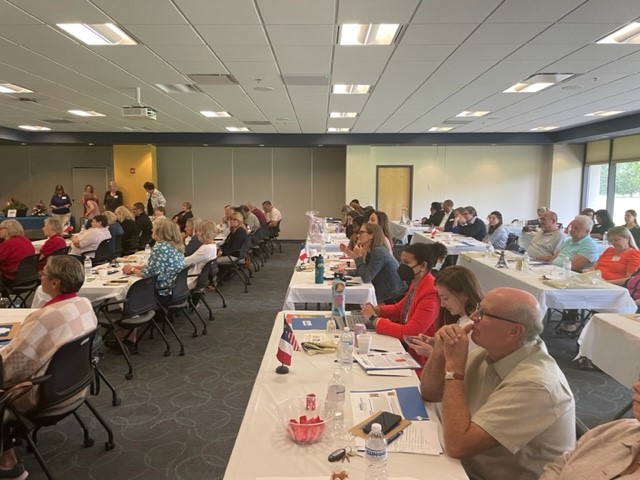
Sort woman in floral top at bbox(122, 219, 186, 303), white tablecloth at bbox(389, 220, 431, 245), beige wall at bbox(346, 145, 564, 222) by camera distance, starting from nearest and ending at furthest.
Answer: woman in floral top at bbox(122, 219, 186, 303) < white tablecloth at bbox(389, 220, 431, 245) < beige wall at bbox(346, 145, 564, 222)

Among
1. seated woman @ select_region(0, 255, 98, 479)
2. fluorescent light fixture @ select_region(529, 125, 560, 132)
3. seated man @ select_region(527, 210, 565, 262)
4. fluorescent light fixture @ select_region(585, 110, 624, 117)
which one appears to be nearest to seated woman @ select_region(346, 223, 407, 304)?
seated woman @ select_region(0, 255, 98, 479)

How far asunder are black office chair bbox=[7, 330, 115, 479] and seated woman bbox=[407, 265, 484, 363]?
1867mm

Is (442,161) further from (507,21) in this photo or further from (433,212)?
(507,21)

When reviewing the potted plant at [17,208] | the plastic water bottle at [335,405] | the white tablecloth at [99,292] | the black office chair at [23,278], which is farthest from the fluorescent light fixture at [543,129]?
the potted plant at [17,208]

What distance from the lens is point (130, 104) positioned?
26.8 feet

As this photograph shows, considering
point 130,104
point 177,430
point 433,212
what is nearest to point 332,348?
point 177,430

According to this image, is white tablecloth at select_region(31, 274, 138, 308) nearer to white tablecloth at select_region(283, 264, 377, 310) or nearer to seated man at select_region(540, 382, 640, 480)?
white tablecloth at select_region(283, 264, 377, 310)

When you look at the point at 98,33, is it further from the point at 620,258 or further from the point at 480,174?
the point at 480,174

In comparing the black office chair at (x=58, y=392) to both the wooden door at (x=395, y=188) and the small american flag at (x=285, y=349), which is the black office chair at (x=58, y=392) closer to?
the small american flag at (x=285, y=349)

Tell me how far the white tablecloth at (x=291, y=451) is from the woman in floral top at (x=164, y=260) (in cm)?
299

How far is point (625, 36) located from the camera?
4.46 metres

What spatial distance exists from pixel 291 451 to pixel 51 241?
6.05 m

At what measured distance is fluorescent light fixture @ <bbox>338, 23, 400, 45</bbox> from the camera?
13.9 feet

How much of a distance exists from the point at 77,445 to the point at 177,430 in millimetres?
636
